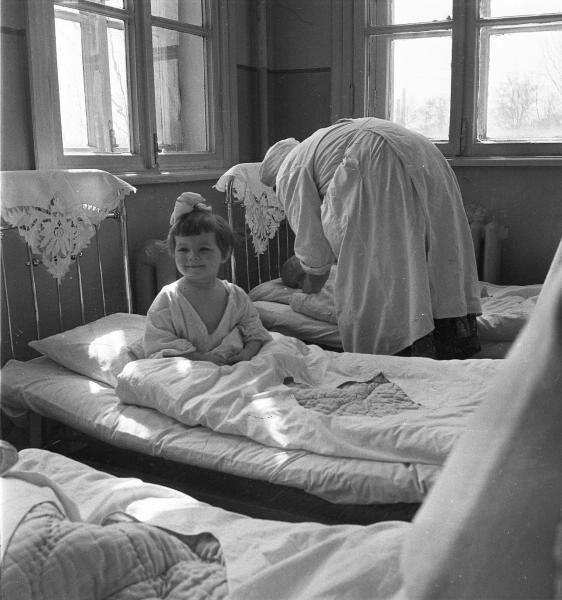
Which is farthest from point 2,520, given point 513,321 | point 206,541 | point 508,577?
point 513,321

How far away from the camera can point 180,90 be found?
4066 mm

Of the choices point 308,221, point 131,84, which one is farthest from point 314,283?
point 131,84

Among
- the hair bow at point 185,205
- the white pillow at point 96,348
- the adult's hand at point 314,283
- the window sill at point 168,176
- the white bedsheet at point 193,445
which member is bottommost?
the white bedsheet at point 193,445

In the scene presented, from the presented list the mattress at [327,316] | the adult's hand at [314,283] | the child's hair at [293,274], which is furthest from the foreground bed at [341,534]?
the child's hair at [293,274]

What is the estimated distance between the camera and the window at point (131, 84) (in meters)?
3.00

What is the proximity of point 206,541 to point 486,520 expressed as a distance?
3.42ft

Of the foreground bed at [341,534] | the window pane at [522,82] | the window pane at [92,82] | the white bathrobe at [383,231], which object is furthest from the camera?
the window pane at [522,82]

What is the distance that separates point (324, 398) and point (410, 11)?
309 cm

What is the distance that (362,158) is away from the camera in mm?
2814

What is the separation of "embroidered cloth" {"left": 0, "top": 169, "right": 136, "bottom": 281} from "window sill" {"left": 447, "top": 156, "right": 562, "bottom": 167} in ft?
7.23

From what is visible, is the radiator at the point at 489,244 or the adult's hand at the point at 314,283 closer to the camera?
the adult's hand at the point at 314,283

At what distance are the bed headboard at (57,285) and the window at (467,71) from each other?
80.3 inches

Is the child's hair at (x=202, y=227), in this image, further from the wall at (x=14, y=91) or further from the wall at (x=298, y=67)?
the wall at (x=298, y=67)

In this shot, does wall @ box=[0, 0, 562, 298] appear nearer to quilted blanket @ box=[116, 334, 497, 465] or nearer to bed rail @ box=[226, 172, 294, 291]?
bed rail @ box=[226, 172, 294, 291]
